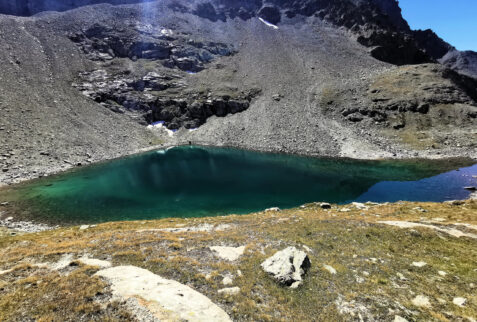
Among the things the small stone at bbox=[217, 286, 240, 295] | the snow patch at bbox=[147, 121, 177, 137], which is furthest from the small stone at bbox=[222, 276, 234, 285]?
the snow patch at bbox=[147, 121, 177, 137]

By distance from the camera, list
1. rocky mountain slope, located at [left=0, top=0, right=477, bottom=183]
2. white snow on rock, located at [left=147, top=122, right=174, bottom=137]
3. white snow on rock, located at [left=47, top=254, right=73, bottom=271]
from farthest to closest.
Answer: white snow on rock, located at [left=147, top=122, right=174, bottom=137], rocky mountain slope, located at [left=0, top=0, right=477, bottom=183], white snow on rock, located at [left=47, top=254, right=73, bottom=271]

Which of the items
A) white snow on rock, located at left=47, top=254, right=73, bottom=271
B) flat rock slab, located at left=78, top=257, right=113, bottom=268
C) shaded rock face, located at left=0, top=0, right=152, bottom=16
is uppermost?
shaded rock face, located at left=0, top=0, right=152, bottom=16

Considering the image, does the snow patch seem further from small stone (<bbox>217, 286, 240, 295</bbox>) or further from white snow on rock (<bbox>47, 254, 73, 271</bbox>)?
small stone (<bbox>217, 286, 240, 295</bbox>)

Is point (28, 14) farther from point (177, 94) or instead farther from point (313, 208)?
point (313, 208)

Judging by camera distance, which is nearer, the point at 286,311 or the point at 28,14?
the point at 286,311

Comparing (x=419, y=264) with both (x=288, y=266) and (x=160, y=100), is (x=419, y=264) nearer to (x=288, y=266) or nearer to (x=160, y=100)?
(x=288, y=266)

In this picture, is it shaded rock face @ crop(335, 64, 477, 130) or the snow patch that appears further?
the snow patch

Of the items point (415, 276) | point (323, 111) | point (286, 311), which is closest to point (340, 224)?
point (415, 276)
